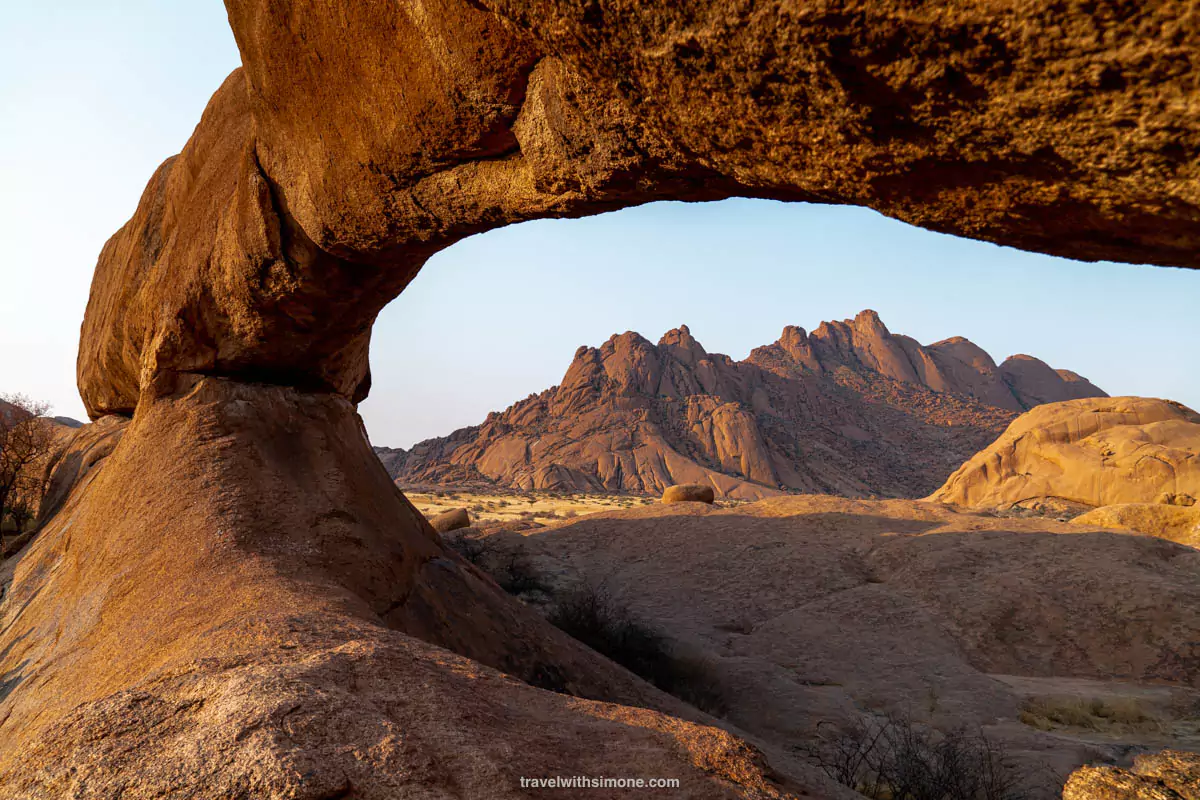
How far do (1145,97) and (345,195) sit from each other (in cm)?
473

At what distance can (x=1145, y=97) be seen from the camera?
163cm

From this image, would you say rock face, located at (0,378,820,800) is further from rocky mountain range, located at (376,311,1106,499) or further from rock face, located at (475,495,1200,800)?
rocky mountain range, located at (376,311,1106,499)

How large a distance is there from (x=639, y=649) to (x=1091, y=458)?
24553mm

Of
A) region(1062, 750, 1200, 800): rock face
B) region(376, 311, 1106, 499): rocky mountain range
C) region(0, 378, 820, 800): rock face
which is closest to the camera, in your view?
region(0, 378, 820, 800): rock face

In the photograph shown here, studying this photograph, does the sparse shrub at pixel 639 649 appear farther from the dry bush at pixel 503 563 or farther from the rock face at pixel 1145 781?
the rock face at pixel 1145 781

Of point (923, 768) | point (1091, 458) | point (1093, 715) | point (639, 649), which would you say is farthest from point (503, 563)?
point (1091, 458)

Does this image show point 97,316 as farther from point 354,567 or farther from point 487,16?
point 487,16

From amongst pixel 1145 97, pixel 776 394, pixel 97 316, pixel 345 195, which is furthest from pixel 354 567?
pixel 776 394

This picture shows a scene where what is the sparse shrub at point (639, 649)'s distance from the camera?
7719 millimetres

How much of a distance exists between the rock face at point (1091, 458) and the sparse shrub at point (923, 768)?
20.7 meters

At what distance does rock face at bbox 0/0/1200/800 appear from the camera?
1.91 meters

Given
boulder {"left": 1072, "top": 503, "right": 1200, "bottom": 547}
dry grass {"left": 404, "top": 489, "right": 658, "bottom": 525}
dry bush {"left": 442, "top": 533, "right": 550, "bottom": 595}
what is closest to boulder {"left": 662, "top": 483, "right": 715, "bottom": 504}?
dry bush {"left": 442, "top": 533, "right": 550, "bottom": 595}

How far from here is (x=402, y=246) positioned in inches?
201

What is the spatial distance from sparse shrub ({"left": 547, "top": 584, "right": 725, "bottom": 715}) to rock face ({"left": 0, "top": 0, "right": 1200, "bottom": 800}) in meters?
1.85
